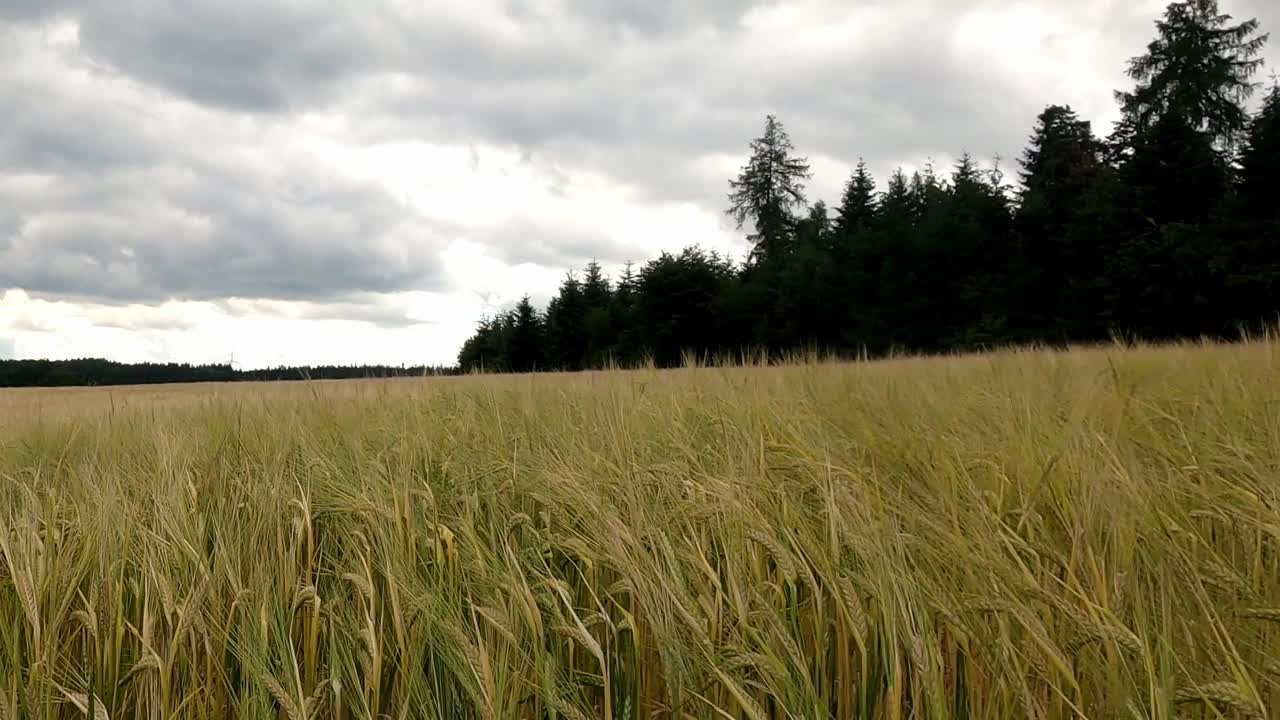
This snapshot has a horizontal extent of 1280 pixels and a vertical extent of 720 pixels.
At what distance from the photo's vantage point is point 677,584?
50.1 inches

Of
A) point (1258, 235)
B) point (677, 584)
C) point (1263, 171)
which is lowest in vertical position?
point (677, 584)

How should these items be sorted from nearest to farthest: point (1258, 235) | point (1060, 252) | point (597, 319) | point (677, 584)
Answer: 1. point (677, 584)
2. point (1258, 235)
3. point (1060, 252)
4. point (597, 319)

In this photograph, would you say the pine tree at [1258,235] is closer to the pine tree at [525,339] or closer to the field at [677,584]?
the field at [677,584]

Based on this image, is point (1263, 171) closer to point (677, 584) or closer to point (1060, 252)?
point (1060, 252)

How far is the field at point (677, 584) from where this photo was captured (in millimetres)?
1126

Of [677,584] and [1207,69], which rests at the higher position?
[1207,69]

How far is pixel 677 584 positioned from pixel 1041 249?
2939 cm

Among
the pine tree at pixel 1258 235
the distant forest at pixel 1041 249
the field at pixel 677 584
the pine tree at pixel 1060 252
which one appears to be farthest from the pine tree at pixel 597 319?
the field at pixel 677 584

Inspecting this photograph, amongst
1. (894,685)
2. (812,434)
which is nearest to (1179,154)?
(812,434)

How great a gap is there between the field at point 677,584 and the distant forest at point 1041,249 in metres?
14.8

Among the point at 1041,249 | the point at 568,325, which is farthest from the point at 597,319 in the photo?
the point at 1041,249

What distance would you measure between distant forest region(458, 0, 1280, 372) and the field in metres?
14.8

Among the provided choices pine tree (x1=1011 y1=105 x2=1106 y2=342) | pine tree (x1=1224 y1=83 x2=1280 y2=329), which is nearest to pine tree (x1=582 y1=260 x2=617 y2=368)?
pine tree (x1=1011 y1=105 x2=1106 y2=342)

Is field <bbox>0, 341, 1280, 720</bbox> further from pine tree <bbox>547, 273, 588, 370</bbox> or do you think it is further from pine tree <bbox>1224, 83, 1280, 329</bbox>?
pine tree <bbox>547, 273, 588, 370</bbox>
